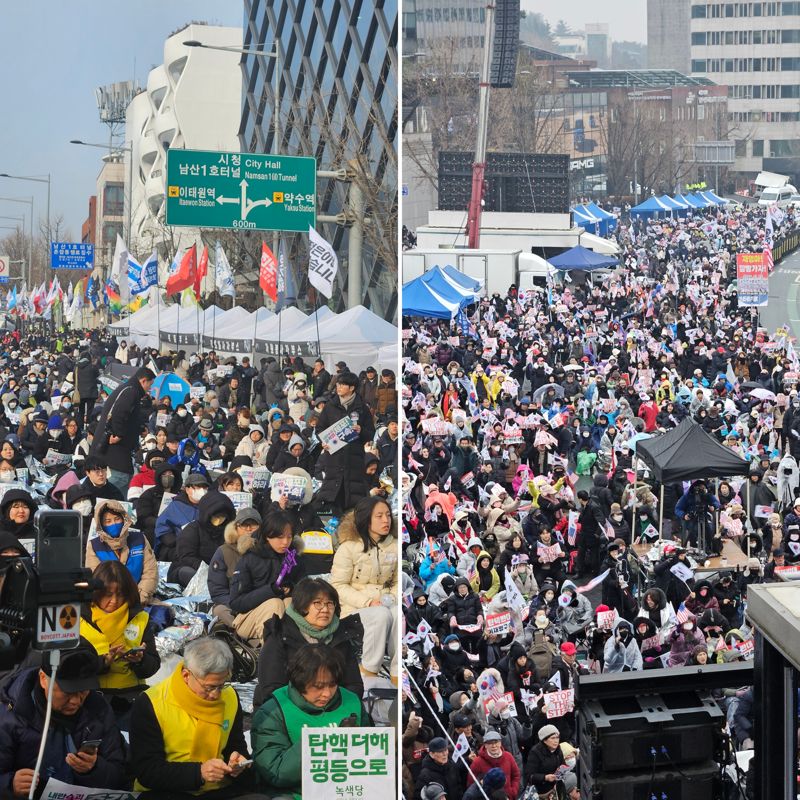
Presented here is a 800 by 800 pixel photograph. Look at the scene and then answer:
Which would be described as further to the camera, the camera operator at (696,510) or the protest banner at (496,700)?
the camera operator at (696,510)

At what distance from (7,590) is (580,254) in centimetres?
2925

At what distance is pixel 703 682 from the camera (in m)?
5.16

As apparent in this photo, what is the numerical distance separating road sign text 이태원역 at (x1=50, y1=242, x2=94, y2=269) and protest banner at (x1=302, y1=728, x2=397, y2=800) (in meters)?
2.30

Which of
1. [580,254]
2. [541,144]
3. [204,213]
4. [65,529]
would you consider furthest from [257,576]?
[541,144]

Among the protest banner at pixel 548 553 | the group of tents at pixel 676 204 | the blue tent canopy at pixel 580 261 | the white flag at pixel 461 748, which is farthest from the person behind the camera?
the group of tents at pixel 676 204

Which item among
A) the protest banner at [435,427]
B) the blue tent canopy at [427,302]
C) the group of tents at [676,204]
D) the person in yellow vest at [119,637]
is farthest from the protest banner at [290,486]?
the group of tents at [676,204]

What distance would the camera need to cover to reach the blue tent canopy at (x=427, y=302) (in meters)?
22.8

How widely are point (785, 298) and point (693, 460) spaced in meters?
25.3

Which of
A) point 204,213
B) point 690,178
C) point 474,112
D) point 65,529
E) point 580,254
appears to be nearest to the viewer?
point 65,529

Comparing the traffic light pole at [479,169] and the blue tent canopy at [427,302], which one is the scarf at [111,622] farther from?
the traffic light pole at [479,169]

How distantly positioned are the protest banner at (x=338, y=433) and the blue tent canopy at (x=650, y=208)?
42.5 metres

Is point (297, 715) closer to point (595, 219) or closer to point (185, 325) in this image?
point (185, 325)

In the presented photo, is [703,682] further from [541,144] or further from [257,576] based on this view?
[541,144]

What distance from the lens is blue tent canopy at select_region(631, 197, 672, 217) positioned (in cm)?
4708
